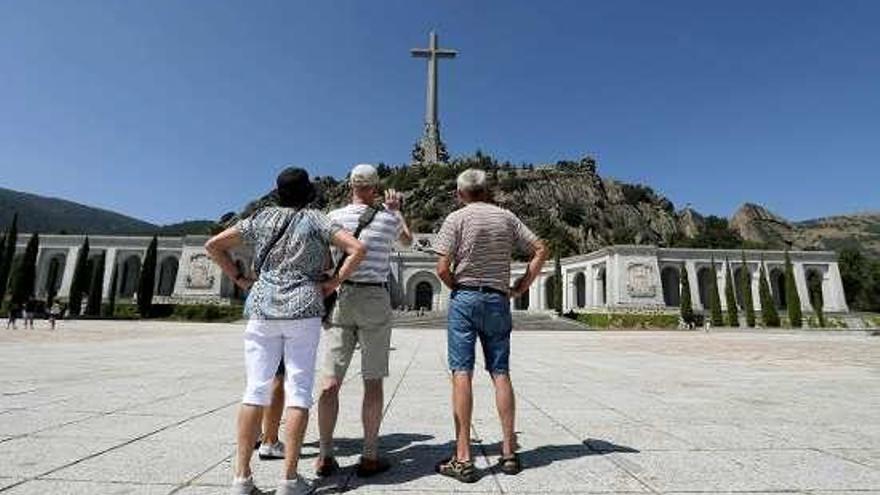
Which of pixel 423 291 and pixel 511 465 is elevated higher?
pixel 423 291

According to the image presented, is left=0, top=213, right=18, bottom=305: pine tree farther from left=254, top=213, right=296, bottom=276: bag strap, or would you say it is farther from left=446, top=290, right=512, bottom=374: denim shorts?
left=446, top=290, right=512, bottom=374: denim shorts

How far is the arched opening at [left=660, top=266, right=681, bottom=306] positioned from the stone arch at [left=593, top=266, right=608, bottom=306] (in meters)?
10.1

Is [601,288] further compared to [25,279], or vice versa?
[601,288]

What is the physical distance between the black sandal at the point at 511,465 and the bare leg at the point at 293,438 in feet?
4.61

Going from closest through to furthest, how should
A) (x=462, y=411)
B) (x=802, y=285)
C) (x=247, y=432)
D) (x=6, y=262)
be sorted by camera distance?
1. (x=247, y=432)
2. (x=462, y=411)
3. (x=6, y=262)
4. (x=802, y=285)

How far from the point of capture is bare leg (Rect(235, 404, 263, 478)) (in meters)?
3.46

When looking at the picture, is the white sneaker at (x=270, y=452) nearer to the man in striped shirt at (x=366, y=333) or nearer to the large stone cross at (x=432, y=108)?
the man in striped shirt at (x=366, y=333)

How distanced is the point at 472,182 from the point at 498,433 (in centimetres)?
238

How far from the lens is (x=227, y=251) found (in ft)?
13.9

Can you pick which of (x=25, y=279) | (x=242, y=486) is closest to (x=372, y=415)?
(x=242, y=486)

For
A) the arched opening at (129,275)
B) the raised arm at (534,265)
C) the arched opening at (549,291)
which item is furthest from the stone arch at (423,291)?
the raised arm at (534,265)

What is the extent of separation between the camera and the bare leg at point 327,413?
4.09 meters

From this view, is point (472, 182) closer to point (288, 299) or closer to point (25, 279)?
point (288, 299)

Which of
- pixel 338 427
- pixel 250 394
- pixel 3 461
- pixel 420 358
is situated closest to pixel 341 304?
pixel 250 394
